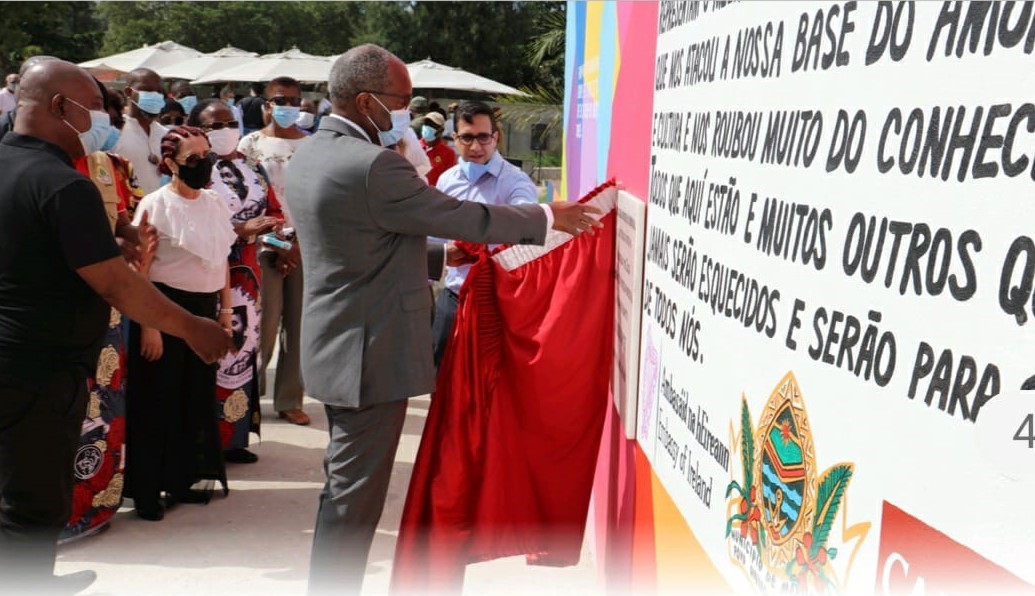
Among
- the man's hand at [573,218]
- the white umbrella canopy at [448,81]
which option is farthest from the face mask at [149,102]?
the white umbrella canopy at [448,81]

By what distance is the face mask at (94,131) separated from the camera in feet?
10.9

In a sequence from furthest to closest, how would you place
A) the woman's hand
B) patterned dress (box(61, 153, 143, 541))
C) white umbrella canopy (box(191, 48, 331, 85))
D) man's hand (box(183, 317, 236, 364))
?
white umbrella canopy (box(191, 48, 331, 85)) < the woman's hand < patterned dress (box(61, 153, 143, 541)) < man's hand (box(183, 317, 236, 364))

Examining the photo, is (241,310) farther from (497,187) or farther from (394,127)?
(394,127)

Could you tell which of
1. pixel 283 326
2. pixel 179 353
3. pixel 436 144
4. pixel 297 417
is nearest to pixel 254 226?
pixel 179 353

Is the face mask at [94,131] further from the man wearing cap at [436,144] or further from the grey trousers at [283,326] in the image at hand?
the man wearing cap at [436,144]

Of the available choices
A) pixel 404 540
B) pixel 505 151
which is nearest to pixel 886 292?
pixel 404 540

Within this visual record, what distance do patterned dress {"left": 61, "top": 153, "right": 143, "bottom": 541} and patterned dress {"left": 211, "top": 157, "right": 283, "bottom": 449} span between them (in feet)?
2.90

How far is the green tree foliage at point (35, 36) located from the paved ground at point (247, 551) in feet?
113

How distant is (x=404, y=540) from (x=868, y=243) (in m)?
2.43

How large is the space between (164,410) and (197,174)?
1.20 m

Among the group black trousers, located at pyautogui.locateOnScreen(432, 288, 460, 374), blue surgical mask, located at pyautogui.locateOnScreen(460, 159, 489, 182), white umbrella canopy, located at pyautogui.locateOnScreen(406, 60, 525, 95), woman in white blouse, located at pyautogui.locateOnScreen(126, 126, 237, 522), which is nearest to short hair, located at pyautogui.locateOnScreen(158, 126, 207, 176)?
woman in white blouse, located at pyautogui.locateOnScreen(126, 126, 237, 522)

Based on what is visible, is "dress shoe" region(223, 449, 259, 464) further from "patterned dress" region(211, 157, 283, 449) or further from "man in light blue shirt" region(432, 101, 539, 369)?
"man in light blue shirt" region(432, 101, 539, 369)

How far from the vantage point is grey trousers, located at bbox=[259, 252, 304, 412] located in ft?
20.9

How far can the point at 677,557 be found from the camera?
8.30ft
